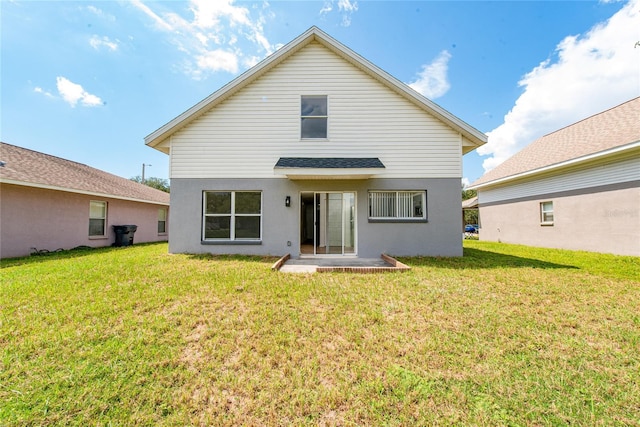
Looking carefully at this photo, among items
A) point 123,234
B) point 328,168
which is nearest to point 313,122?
point 328,168

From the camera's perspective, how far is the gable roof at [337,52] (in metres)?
8.67

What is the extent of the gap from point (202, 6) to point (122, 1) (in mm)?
2635

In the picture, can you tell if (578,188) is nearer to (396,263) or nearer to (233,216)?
(396,263)

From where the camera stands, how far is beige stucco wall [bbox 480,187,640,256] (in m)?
9.30

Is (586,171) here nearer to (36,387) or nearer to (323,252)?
(323,252)

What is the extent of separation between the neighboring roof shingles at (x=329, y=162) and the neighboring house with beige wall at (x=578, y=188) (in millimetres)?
9305

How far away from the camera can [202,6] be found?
9.02m

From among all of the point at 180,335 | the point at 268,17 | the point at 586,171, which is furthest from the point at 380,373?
the point at 586,171

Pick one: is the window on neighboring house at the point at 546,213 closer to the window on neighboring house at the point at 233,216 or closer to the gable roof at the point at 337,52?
the gable roof at the point at 337,52

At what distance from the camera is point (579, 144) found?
11.6m

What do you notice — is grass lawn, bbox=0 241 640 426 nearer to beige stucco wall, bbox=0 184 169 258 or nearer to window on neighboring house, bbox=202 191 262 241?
window on neighboring house, bbox=202 191 262 241

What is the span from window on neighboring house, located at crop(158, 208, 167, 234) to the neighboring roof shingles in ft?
41.7

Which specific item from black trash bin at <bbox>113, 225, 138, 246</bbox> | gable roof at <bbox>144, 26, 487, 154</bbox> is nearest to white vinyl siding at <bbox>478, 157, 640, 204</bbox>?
gable roof at <bbox>144, 26, 487, 154</bbox>

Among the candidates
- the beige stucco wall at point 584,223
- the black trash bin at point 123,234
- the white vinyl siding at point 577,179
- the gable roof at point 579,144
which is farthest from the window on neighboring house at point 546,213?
the black trash bin at point 123,234
